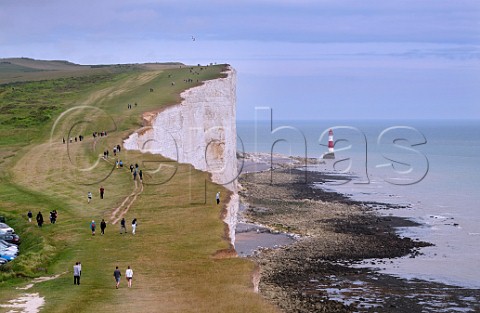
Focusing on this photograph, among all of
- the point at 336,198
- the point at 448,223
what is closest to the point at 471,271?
the point at 448,223

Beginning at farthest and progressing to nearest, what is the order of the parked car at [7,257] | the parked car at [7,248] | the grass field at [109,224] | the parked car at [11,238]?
the parked car at [11,238] < the parked car at [7,248] < the parked car at [7,257] < the grass field at [109,224]

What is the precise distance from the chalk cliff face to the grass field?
9.11ft

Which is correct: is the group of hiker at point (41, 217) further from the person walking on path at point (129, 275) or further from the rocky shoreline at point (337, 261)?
the person walking on path at point (129, 275)

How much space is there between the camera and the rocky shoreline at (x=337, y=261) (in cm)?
4062

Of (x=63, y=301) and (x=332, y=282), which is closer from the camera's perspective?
(x=63, y=301)

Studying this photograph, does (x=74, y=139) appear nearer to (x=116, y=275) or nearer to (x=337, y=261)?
(x=337, y=261)

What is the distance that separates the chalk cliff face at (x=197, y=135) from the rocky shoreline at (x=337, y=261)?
611cm

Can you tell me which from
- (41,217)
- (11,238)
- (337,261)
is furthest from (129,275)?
(337,261)

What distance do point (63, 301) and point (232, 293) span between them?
21.5 ft

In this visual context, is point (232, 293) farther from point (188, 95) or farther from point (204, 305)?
point (188, 95)

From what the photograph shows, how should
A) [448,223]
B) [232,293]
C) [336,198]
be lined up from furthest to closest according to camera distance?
[336,198] < [448,223] < [232,293]

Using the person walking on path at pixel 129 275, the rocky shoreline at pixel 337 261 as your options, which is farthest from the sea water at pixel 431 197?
the person walking on path at pixel 129 275

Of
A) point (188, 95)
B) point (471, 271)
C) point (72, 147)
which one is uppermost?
point (188, 95)

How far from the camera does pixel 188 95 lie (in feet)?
276
